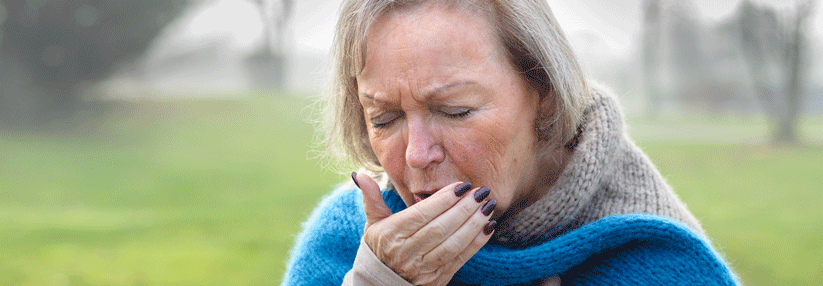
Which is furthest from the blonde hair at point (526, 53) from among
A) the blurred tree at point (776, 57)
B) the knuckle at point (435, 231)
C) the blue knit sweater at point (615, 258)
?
A: the blurred tree at point (776, 57)

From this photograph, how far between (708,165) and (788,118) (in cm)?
283

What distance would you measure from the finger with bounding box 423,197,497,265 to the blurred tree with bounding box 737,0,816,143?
13950mm

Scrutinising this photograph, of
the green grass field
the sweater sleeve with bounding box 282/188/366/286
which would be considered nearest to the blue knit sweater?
the sweater sleeve with bounding box 282/188/366/286

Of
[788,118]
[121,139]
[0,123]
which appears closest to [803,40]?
[788,118]

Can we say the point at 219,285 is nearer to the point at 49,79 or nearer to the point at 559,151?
the point at 559,151

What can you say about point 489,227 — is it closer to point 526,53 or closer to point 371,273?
point 371,273

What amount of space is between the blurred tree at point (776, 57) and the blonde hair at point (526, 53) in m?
13.4

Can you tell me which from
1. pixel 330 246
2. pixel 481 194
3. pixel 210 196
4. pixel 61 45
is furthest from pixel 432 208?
pixel 61 45

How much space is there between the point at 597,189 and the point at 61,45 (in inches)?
732

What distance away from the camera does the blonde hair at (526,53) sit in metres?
2.00

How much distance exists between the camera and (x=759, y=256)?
7.80m

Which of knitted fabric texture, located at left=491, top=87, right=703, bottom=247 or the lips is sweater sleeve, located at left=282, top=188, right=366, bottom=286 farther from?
knitted fabric texture, located at left=491, top=87, right=703, bottom=247

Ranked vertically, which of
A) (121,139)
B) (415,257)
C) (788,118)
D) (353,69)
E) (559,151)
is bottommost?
(788,118)

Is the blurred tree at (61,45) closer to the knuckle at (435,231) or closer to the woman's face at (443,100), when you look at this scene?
the woman's face at (443,100)
